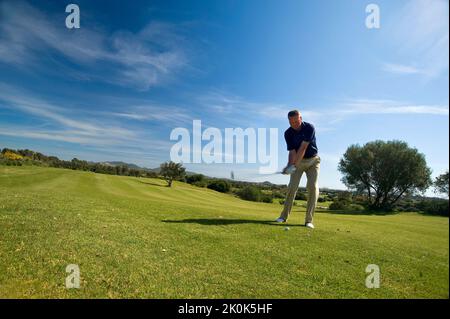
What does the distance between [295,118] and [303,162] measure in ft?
4.11

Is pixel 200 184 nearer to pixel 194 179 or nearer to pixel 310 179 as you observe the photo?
pixel 194 179

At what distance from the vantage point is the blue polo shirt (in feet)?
25.0

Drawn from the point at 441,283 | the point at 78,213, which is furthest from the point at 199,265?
the point at 78,213

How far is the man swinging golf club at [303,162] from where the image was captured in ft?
24.8

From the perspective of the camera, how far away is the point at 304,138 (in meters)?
7.61

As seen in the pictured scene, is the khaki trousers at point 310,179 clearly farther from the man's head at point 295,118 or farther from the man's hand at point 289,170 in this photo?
the man's head at point 295,118

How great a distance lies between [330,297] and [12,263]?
14.0ft

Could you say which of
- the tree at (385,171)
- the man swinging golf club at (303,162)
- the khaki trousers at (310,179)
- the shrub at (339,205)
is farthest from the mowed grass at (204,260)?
the shrub at (339,205)

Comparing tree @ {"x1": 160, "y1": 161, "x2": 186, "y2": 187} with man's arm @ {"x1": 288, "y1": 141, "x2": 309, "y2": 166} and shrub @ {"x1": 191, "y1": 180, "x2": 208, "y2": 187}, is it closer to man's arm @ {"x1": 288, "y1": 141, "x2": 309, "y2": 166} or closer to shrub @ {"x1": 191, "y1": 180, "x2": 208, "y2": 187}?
shrub @ {"x1": 191, "y1": 180, "x2": 208, "y2": 187}

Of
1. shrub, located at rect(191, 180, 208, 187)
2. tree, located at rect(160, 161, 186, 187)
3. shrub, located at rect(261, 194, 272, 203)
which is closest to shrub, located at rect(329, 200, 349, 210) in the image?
shrub, located at rect(261, 194, 272, 203)

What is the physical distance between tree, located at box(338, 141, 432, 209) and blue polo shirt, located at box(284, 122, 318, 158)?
34951mm

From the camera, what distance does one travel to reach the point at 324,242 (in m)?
5.68

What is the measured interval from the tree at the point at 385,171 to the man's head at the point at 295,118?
115ft
